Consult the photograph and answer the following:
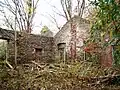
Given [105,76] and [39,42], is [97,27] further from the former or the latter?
[39,42]

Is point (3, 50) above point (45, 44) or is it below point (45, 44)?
below

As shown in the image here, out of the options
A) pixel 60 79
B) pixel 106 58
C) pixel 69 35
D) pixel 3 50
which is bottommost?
pixel 60 79

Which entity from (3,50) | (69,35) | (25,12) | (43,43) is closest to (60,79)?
(3,50)

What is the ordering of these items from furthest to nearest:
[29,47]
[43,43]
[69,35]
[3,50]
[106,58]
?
[43,43] < [69,35] < [29,47] < [3,50] < [106,58]

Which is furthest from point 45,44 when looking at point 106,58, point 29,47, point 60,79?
point 60,79

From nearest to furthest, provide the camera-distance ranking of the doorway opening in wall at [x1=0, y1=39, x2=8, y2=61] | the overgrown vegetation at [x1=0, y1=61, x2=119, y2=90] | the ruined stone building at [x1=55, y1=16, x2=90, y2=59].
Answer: the overgrown vegetation at [x1=0, y1=61, x2=119, y2=90], the doorway opening in wall at [x1=0, y1=39, x2=8, y2=61], the ruined stone building at [x1=55, y1=16, x2=90, y2=59]

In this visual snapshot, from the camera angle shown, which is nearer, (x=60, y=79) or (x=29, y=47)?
(x=60, y=79)

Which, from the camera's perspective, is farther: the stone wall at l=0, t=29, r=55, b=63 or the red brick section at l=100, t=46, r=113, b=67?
the stone wall at l=0, t=29, r=55, b=63

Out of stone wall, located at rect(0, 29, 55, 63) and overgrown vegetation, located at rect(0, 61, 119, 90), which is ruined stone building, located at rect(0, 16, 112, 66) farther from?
overgrown vegetation, located at rect(0, 61, 119, 90)

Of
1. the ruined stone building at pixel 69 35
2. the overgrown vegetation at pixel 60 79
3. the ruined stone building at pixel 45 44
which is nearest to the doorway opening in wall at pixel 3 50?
the ruined stone building at pixel 45 44

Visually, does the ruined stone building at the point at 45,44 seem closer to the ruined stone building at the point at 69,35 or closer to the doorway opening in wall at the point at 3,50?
the ruined stone building at the point at 69,35

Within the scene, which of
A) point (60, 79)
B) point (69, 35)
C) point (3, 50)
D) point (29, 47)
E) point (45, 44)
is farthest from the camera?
point (45, 44)

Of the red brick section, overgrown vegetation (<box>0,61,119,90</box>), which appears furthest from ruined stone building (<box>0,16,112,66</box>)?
overgrown vegetation (<box>0,61,119,90</box>)

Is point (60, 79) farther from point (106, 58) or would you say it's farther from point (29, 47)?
point (29, 47)
